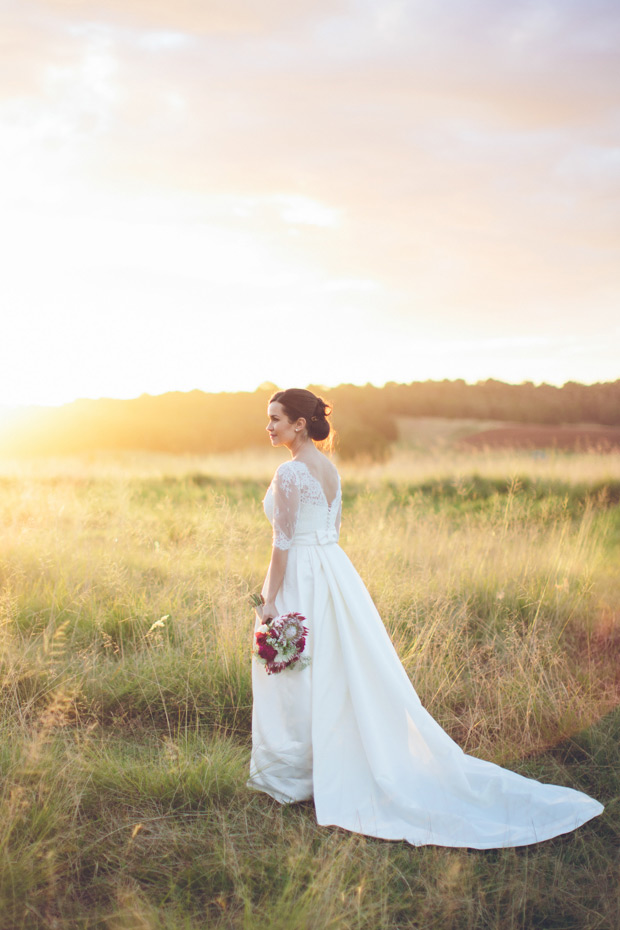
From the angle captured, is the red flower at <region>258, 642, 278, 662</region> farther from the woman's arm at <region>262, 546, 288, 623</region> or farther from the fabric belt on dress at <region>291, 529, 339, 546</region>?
the fabric belt on dress at <region>291, 529, 339, 546</region>

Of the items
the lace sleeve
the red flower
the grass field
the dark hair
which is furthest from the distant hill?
the red flower

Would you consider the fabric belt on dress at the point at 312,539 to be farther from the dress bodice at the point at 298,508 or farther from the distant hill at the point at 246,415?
the distant hill at the point at 246,415

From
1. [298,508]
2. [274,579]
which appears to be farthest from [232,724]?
[298,508]

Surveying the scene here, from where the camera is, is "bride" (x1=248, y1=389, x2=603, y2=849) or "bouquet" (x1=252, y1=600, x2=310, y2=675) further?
"bouquet" (x1=252, y1=600, x2=310, y2=675)

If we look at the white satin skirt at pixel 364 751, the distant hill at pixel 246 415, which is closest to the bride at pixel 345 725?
the white satin skirt at pixel 364 751

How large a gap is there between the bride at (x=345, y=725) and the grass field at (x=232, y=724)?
0.14 meters

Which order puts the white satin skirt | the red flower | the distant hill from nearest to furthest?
the white satin skirt → the red flower → the distant hill

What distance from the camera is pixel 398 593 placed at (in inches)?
206

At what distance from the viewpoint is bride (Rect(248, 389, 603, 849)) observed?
3.06 m

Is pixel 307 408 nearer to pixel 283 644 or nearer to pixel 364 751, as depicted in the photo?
pixel 283 644

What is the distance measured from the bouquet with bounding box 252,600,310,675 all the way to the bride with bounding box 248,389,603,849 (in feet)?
0.30

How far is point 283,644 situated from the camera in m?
3.25

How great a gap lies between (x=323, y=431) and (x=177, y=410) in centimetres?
4044

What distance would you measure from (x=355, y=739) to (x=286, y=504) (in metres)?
1.26
